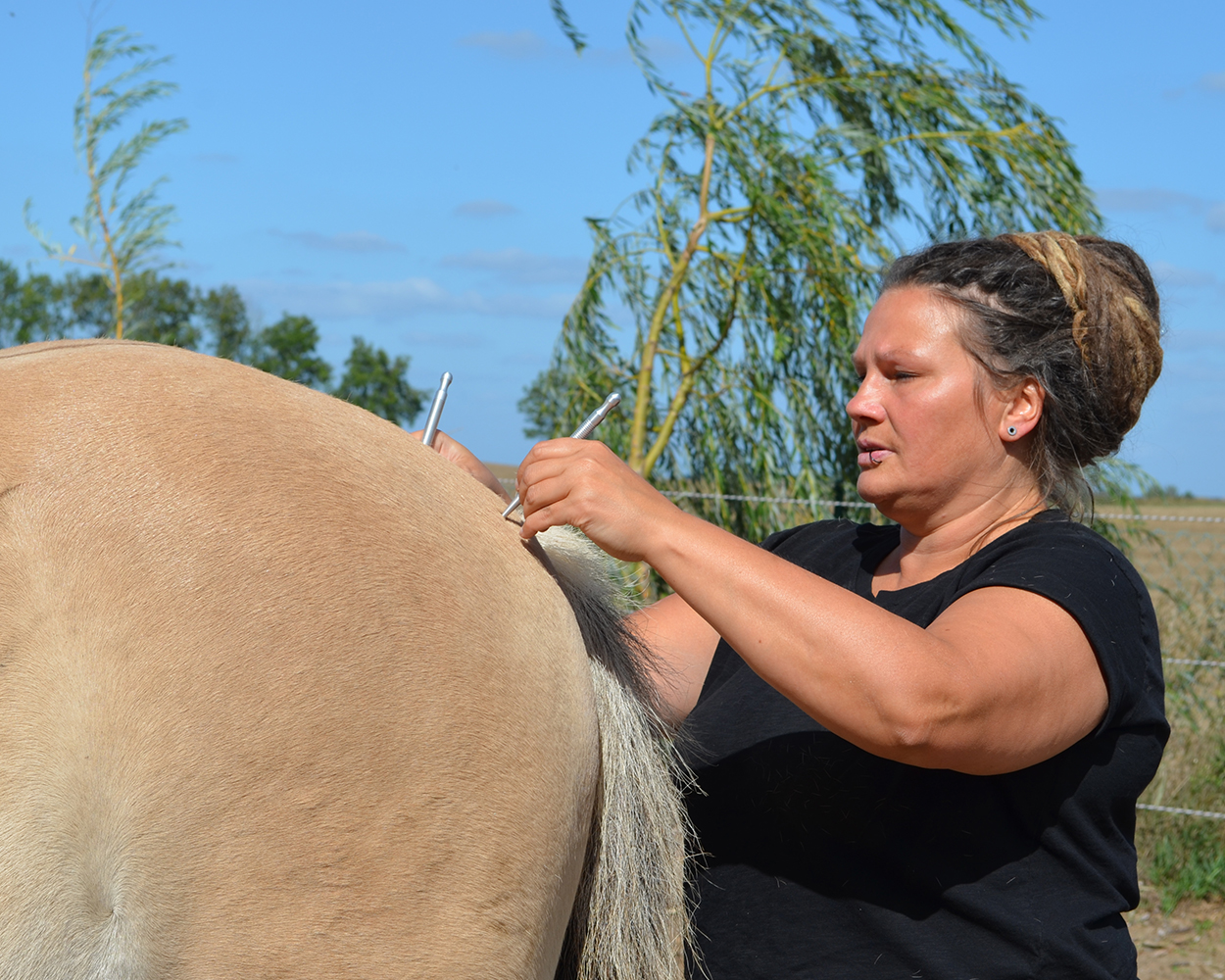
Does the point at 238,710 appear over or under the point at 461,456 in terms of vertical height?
under

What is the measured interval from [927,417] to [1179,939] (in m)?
3.30

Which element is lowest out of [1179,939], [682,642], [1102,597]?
[1179,939]

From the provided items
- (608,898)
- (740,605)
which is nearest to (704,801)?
(608,898)

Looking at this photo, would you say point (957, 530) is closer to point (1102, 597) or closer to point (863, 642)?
point (1102, 597)

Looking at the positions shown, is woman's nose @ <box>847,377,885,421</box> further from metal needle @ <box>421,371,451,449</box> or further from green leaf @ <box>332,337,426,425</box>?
green leaf @ <box>332,337,426,425</box>

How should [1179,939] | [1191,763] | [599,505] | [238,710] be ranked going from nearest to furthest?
1. [238,710]
2. [599,505]
3. [1179,939]
4. [1191,763]

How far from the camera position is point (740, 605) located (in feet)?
3.50

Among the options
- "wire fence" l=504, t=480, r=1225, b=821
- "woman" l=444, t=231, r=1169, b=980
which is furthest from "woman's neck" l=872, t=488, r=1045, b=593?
"wire fence" l=504, t=480, r=1225, b=821

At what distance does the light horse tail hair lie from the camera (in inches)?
43.1

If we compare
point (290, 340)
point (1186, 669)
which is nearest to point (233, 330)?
point (290, 340)

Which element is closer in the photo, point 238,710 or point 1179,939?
point 238,710

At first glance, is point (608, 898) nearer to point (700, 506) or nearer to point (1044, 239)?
point (1044, 239)

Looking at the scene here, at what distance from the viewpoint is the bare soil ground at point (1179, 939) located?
11.2 feet

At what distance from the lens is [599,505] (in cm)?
113
